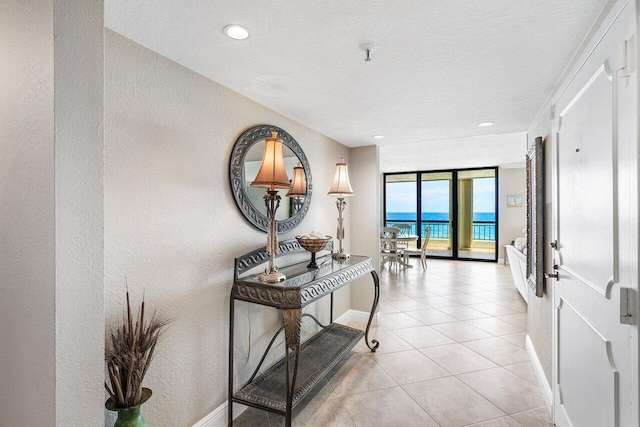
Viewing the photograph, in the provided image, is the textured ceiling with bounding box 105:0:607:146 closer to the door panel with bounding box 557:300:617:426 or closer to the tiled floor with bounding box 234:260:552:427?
the door panel with bounding box 557:300:617:426

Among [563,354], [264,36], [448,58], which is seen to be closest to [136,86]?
[264,36]

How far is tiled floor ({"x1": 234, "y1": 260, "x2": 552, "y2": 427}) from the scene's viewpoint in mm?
2166

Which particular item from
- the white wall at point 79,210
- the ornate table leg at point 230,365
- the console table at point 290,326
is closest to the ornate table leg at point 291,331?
the console table at point 290,326

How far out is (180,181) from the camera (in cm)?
181

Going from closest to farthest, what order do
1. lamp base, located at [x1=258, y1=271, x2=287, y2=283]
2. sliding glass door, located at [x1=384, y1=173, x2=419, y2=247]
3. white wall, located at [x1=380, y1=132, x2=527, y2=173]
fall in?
lamp base, located at [x1=258, y1=271, x2=287, y2=283], white wall, located at [x1=380, y1=132, x2=527, y2=173], sliding glass door, located at [x1=384, y1=173, x2=419, y2=247]

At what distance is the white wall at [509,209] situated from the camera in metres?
7.80

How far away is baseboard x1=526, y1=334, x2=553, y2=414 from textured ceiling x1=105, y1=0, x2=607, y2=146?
2.09 meters

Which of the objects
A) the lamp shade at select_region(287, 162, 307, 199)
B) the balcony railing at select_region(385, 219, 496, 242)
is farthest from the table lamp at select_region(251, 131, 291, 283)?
the balcony railing at select_region(385, 219, 496, 242)

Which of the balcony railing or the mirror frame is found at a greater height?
the mirror frame

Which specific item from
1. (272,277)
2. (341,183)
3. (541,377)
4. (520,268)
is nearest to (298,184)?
(341,183)

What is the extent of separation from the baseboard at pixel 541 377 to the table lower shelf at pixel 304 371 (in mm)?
1477

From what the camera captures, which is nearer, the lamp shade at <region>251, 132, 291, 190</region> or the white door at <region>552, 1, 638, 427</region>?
the white door at <region>552, 1, 638, 427</region>

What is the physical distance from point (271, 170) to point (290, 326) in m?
0.95

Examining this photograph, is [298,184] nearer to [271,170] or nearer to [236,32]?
[271,170]
